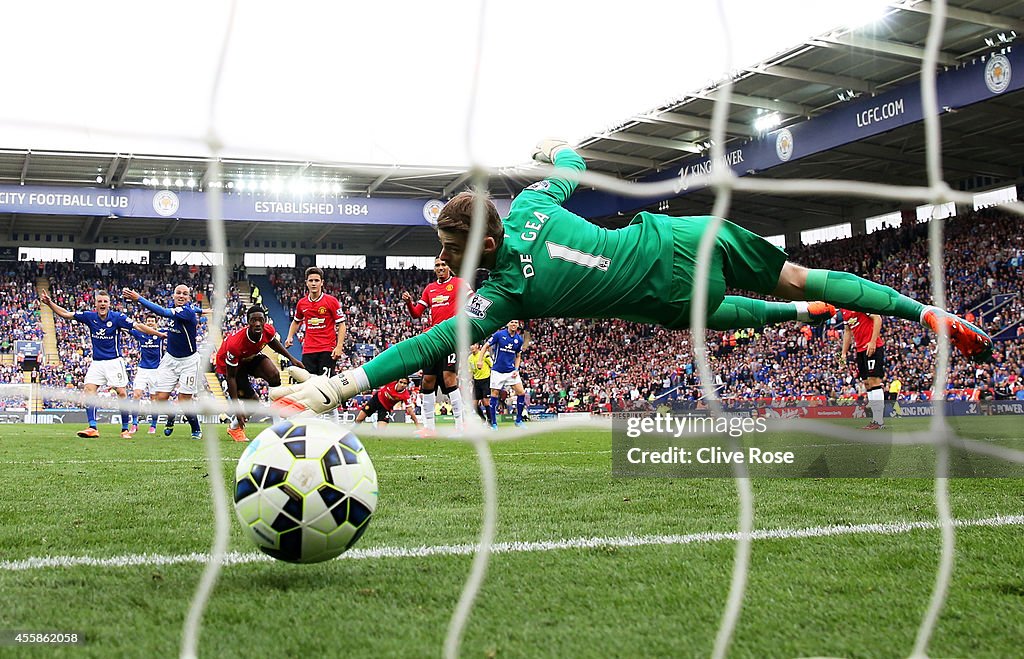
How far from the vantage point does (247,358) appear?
10.2 m

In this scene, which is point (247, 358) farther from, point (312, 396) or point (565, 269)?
point (312, 396)

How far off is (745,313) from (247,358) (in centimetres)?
685

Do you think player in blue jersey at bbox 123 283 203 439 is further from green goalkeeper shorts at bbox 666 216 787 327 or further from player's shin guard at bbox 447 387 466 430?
green goalkeeper shorts at bbox 666 216 787 327

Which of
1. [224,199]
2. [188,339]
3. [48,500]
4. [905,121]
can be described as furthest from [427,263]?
[48,500]

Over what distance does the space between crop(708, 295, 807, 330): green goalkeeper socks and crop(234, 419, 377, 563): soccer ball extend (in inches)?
90.0

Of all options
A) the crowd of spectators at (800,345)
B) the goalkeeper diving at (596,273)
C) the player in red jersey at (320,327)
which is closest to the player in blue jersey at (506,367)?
the crowd of spectators at (800,345)

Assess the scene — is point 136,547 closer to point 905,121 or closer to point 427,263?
point 905,121

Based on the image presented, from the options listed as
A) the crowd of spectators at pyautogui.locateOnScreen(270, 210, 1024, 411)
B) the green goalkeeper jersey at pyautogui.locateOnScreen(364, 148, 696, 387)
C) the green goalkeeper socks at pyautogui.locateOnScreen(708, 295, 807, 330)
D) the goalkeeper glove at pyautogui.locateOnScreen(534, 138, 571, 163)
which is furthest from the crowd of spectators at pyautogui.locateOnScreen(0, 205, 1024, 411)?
the goalkeeper glove at pyautogui.locateOnScreen(534, 138, 571, 163)

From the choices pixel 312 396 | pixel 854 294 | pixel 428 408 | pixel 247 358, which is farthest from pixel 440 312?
pixel 312 396

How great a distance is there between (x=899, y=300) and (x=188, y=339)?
348 inches

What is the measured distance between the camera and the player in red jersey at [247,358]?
31.9ft

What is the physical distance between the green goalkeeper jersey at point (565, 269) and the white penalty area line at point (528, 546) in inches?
29.9

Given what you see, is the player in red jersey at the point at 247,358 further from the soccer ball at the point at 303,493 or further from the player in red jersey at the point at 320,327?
the soccer ball at the point at 303,493

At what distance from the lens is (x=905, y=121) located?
58.3 ft
